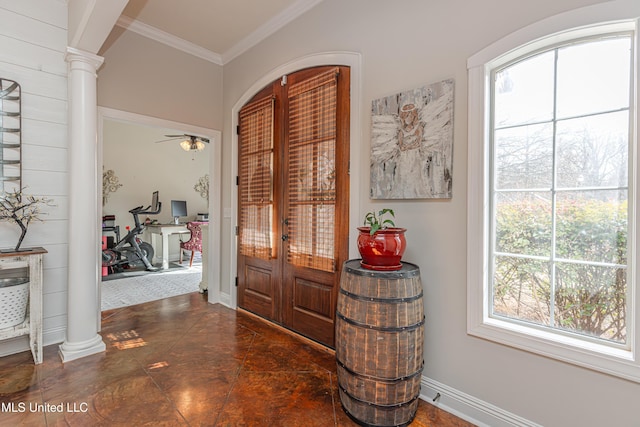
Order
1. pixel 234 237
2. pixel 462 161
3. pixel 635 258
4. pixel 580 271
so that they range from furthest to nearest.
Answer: pixel 234 237
pixel 462 161
pixel 580 271
pixel 635 258

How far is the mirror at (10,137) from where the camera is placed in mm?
2363

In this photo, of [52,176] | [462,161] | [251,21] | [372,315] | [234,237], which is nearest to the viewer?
[372,315]

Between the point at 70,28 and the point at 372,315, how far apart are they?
11.1ft

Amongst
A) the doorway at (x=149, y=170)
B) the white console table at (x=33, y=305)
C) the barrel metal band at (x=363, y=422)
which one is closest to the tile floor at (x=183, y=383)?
the barrel metal band at (x=363, y=422)

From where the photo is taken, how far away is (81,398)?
1855 millimetres

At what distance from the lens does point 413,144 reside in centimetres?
194

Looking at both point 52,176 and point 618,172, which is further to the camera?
point 52,176

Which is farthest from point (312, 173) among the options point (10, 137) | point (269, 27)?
point (10, 137)

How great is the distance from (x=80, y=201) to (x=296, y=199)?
178cm

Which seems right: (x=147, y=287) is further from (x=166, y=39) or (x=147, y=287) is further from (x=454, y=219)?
(x=454, y=219)

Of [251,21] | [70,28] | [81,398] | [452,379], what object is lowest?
[81,398]

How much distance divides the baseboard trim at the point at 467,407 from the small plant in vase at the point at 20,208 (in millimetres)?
3195

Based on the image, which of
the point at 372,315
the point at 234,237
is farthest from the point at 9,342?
the point at 372,315

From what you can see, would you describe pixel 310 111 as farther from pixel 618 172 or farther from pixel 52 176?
pixel 52 176
